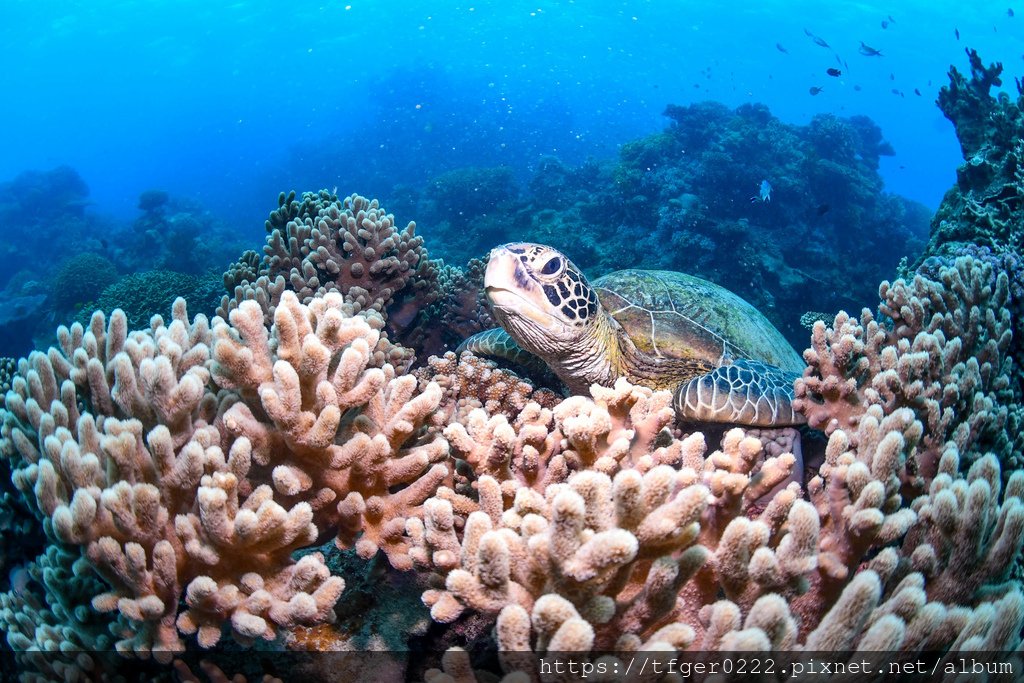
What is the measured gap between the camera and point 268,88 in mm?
90562

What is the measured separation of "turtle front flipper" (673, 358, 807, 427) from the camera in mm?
2772

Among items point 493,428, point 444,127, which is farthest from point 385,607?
point 444,127

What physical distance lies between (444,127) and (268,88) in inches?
A: 2813

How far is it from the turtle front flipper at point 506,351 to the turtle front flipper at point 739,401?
1.24 metres

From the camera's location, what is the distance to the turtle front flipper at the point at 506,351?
383 centimetres

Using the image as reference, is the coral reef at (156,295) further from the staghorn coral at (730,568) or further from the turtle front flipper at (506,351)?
the staghorn coral at (730,568)

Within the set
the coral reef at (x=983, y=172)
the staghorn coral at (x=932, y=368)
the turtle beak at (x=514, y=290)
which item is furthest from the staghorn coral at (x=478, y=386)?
the coral reef at (x=983, y=172)

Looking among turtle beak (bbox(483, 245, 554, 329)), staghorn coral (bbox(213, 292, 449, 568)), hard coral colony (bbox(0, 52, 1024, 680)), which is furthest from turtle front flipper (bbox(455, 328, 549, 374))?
staghorn coral (bbox(213, 292, 449, 568))

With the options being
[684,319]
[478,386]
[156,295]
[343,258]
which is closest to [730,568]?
[478,386]

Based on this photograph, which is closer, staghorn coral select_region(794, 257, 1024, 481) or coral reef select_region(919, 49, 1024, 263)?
staghorn coral select_region(794, 257, 1024, 481)

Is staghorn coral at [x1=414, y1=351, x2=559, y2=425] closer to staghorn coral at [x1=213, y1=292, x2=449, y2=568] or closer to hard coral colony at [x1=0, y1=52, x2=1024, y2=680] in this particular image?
hard coral colony at [x1=0, y1=52, x2=1024, y2=680]

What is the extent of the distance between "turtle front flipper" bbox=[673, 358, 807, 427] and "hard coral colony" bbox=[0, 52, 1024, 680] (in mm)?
236

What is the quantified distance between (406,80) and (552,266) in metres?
52.3

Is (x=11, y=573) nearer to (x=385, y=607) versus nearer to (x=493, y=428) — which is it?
(x=385, y=607)
